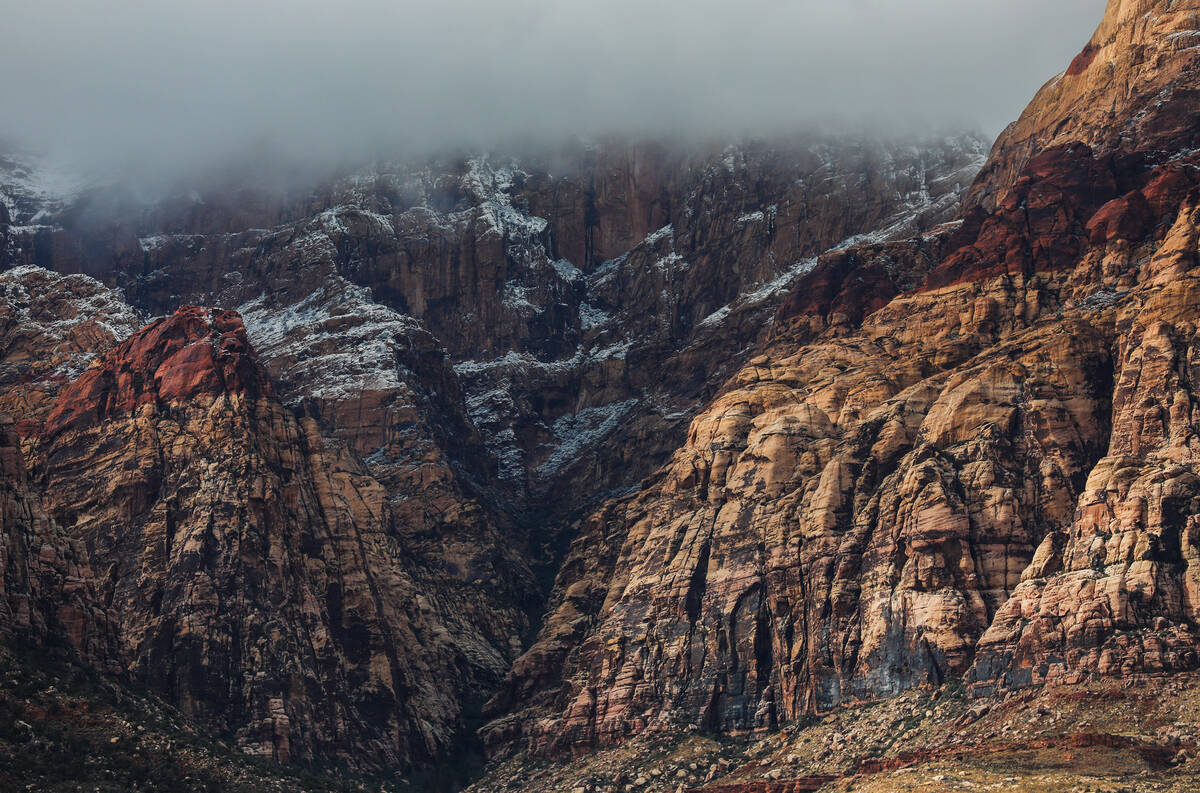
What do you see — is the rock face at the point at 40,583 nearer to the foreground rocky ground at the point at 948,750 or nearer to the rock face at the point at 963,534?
the foreground rocky ground at the point at 948,750

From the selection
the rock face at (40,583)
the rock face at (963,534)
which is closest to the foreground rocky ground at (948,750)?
the rock face at (963,534)

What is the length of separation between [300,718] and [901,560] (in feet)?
236

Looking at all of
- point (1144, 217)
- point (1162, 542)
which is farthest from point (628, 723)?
point (1144, 217)

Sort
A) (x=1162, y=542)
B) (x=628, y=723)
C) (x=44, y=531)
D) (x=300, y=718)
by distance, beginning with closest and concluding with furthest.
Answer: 1. (x=1162, y=542)
2. (x=44, y=531)
3. (x=628, y=723)
4. (x=300, y=718)

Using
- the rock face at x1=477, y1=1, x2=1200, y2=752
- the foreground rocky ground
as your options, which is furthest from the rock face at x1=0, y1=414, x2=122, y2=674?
the rock face at x1=477, y1=1, x2=1200, y2=752

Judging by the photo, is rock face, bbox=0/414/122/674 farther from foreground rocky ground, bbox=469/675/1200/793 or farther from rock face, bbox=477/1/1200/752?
rock face, bbox=477/1/1200/752

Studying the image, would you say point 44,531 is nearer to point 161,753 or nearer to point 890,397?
point 161,753

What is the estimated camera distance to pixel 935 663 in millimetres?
161500

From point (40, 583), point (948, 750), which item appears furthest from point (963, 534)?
→ point (40, 583)

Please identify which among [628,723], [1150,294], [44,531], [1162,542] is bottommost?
[628,723]

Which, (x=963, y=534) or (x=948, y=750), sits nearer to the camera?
(x=948, y=750)

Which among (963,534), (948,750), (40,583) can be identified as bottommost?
(948,750)

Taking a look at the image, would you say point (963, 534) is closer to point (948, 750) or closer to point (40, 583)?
point (948, 750)

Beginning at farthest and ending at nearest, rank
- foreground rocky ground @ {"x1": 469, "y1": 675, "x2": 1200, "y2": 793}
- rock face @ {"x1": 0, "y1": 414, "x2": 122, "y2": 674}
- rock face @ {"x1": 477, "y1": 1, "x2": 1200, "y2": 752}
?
rock face @ {"x1": 0, "y1": 414, "x2": 122, "y2": 674} < rock face @ {"x1": 477, "y1": 1, "x2": 1200, "y2": 752} < foreground rocky ground @ {"x1": 469, "y1": 675, "x2": 1200, "y2": 793}
